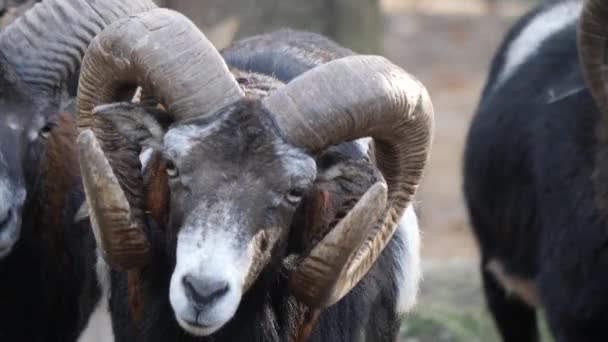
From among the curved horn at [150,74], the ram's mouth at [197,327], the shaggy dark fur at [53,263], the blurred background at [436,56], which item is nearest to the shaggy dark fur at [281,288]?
the curved horn at [150,74]

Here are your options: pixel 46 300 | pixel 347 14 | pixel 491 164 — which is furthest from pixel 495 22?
pixel 46 300

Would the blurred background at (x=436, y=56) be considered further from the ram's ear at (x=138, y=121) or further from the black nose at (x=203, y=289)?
the black nose at (x=203, y=289)

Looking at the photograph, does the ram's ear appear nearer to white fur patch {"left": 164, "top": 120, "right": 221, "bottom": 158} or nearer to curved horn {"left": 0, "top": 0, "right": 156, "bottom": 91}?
white fur patch {"left": 164, "top": 120, "right": 221, "bottom": 158}

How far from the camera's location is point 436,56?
990 inches

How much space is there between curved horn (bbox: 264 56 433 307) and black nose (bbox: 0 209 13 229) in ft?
4.21

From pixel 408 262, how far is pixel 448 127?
1562 centimetres

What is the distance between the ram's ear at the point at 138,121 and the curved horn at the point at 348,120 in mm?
509

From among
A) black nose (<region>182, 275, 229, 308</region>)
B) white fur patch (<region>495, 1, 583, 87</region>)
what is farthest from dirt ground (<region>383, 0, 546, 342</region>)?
black nose (<region>182, 275, 229, 308</region>)

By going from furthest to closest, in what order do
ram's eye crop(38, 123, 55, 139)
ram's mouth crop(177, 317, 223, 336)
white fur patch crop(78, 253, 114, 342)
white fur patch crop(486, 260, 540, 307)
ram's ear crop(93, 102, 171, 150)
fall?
white fur patch crop(486, 260, 540, 307) < white fur patch crop(78, 253, 114, 342) < ram's eye crop(38, 123, 55, 139) < ram's ear crop(93, 102, 171, 150) < ram's mouth crop(177, 317, 223, 336)

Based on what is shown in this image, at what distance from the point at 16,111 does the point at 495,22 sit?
20900 millimetres

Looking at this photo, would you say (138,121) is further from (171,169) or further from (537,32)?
(537,32)

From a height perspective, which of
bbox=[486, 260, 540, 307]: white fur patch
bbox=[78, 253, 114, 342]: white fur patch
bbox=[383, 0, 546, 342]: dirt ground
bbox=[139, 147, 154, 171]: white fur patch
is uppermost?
bbox=[139, 147, 154, 171]: white fur patch

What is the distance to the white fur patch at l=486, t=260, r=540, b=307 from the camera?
32.1 feet

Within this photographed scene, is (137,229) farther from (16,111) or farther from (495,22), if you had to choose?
(495,22)
